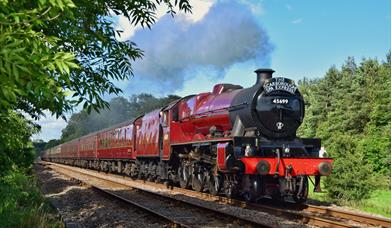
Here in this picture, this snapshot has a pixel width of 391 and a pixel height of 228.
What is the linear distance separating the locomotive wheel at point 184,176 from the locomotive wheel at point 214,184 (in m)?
1.97

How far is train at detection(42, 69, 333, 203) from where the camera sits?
42.7 feet

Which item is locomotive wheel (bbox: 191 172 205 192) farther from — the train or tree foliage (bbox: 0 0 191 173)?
tree foliage (bbox: 0 0 191 173)

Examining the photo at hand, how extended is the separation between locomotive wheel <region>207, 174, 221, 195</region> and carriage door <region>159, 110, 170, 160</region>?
11.4 feet

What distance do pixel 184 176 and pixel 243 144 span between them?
5.69 m

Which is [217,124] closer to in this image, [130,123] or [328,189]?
[328,189]

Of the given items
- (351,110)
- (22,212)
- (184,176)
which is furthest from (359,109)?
(22,212)

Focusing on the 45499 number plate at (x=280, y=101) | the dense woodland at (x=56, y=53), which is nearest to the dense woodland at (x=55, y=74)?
the dense woodland at (x=56, y=53)

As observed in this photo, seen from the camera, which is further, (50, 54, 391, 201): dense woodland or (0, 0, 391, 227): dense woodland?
(50, 54, 391, 201): dense woodland

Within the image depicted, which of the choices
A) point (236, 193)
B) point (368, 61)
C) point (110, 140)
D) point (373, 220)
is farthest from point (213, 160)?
point (368, 61)

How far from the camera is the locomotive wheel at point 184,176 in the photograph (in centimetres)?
1806

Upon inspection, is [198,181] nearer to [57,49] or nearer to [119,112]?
[57,49]

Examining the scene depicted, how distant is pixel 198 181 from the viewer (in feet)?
55.8

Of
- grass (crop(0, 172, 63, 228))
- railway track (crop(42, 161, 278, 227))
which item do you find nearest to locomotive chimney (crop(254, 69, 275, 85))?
railway track (crop(42, 161, 278, 227))

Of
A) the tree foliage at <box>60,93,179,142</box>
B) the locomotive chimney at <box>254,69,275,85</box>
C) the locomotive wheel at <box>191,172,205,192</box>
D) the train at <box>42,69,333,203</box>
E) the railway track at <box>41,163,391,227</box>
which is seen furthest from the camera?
the tree foliage at <box>60,93,179,142</box>
